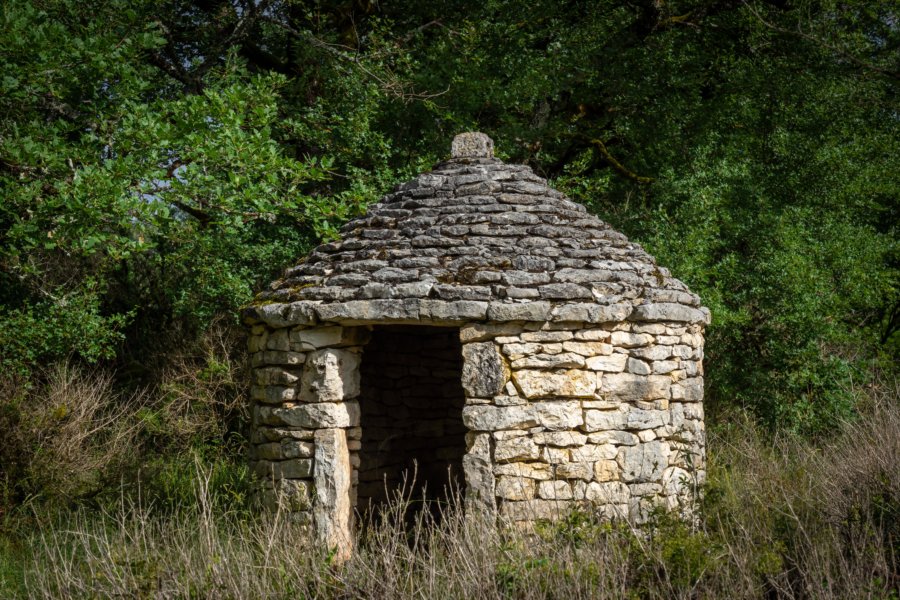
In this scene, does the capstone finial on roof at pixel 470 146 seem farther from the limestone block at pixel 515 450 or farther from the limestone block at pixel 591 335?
the limestone block at pixel 515 450

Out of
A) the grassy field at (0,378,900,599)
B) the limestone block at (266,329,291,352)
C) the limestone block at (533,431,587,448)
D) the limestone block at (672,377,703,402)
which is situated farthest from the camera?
the limestone block at (672,377,703,402)

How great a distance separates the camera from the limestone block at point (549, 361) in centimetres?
555

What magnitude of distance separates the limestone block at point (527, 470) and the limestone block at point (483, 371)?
481 millimetres

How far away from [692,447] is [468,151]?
9.65 ft

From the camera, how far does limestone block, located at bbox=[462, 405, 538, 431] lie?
5.50m

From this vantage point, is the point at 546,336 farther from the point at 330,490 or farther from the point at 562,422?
the point at 330,490

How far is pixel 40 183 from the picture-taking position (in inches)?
270

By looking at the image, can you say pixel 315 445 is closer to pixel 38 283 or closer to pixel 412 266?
pixel 412 266

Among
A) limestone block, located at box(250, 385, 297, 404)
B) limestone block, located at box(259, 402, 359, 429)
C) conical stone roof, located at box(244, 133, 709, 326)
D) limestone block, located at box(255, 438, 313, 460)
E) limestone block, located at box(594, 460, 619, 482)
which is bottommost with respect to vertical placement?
limestone block, located at box(594, 460, 619, 482)

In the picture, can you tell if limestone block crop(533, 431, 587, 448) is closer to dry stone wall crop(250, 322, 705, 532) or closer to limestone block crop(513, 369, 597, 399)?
dry stone wall crop(250, 322, 705, 532)

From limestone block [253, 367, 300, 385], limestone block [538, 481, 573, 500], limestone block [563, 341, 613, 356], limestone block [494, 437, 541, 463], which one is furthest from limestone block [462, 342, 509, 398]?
limestone block [253, 367, 300, 385]

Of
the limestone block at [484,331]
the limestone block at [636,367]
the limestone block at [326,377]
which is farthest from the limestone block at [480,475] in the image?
the limestone block at [636,367]

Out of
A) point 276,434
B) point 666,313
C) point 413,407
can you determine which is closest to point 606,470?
point 666,313

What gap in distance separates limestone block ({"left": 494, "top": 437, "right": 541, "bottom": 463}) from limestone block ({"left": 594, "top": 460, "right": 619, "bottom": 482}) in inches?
17.4
